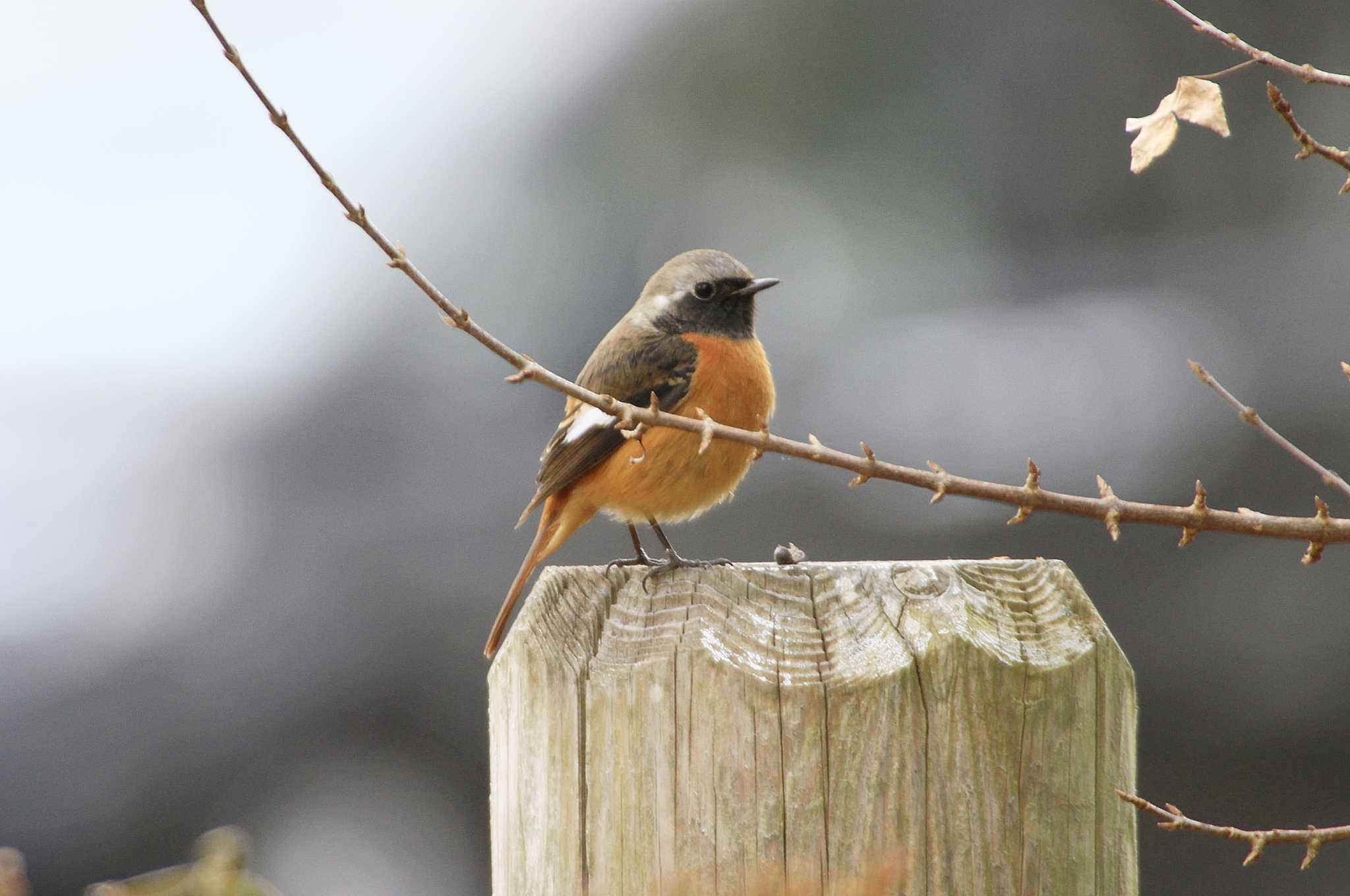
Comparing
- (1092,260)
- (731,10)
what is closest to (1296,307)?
(1092,260)

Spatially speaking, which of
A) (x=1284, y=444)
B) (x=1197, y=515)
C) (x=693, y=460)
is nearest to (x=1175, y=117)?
(x=1284, y=444)

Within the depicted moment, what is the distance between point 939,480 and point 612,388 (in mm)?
2829

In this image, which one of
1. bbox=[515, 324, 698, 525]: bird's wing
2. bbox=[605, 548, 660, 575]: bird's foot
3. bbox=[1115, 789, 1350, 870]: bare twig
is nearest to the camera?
bbox=[1115, 789, 1350, 870]: bare twig

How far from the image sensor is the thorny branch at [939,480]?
77.4 inches

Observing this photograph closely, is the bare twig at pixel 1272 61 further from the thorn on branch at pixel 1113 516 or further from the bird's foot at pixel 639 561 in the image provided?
the bird's foot at pixel 639 561

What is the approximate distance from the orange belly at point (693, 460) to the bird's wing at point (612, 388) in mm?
54

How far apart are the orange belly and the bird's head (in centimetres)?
18

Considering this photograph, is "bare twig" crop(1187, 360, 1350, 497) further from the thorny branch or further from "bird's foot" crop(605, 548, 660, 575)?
"bird's foot" crop(605, 548, 660, 575)

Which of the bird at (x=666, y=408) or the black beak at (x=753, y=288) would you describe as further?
the black beak at (x=753, y=288)

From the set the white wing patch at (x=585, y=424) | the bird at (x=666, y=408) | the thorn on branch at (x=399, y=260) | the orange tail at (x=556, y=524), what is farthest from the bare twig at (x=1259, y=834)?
the orange tail at (x=556, y=524)

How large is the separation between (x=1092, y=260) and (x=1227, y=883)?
264 cm

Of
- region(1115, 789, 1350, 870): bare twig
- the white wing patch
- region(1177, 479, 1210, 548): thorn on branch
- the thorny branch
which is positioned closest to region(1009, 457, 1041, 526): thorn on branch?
the thorny branch

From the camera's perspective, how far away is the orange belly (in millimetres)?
4398

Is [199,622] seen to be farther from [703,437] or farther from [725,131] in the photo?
[703,437]
